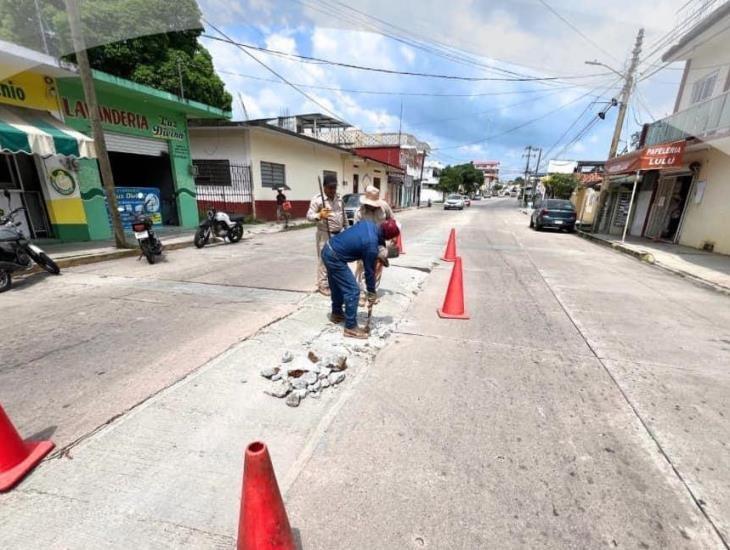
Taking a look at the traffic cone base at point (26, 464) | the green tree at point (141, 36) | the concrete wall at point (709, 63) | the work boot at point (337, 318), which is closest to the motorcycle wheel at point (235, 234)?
the green tree at point (141, 36)

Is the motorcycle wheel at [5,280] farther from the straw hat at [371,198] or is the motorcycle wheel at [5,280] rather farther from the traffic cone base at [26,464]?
the straw hat at [371,198]

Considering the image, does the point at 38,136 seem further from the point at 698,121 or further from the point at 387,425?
the point at 698,121

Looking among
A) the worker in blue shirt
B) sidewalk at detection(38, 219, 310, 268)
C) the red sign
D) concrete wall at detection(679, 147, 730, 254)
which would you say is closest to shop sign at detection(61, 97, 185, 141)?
sidewalk at detection(38, 219, 310, 268)

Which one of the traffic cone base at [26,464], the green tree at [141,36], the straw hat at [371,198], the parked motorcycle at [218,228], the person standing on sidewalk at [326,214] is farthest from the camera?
the green tree at [141,36]

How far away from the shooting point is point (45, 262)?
6.00 meters

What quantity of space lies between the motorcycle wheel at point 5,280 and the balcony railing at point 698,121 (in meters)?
16.4

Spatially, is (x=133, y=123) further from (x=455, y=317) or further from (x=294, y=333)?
(x=455, y=317)

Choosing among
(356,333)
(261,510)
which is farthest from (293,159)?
(261,510)

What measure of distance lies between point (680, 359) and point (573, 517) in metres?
2.88

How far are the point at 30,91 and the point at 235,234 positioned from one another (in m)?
5.24

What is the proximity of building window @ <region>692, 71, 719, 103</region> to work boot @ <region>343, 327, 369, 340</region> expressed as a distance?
55.4ft

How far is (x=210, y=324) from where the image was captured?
414 centimetres

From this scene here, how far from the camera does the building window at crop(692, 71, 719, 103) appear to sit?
12781mm

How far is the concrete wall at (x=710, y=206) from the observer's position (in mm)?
10720
